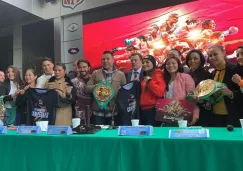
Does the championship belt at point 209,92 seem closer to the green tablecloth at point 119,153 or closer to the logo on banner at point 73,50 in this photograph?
the green tablecloth at point 119,153

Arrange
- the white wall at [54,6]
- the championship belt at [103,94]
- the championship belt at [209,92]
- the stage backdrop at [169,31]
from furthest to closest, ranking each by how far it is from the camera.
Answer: the white wall at [54,6] < the stage backdrop at [169,31] < the championship belt at [103,94] < the championship belt at [209,92]

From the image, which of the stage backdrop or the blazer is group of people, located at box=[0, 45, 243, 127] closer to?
the blazer

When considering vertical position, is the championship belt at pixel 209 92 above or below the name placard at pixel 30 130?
above

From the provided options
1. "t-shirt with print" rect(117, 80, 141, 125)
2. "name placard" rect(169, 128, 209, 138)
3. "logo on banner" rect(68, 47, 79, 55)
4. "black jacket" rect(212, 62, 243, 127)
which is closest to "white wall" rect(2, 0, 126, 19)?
"logo on banner" rect(68, 47, 79, 55)

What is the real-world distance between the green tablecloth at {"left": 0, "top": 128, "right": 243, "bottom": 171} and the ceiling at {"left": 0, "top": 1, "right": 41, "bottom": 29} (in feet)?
16.4

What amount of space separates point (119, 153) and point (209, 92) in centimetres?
91

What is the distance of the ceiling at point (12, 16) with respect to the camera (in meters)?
5.77

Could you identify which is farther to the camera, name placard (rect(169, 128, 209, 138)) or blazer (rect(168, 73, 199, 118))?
blazer (rect(168, 73, 199, 118))

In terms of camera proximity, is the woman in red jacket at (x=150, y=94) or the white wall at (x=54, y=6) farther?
the white wall at (x=54, y=6)

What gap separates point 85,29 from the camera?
230 inches

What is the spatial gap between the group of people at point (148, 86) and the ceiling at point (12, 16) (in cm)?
324

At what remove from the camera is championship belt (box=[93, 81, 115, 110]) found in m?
2.29

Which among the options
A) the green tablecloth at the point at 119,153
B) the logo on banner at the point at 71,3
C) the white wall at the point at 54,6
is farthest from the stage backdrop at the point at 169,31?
the green tablecloth at the point at 119,153

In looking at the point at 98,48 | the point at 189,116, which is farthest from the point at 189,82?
the point at 98,48
